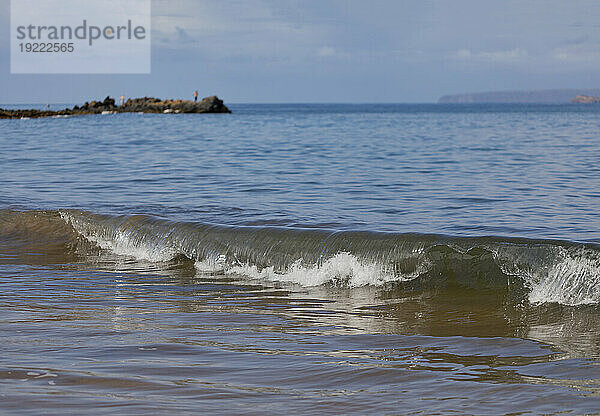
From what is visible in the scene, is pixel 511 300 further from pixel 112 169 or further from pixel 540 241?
pixel 112 169

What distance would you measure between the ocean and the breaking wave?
0.02 meters

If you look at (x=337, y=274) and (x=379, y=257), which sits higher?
(x=379, y=257)

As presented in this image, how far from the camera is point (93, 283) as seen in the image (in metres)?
7.96

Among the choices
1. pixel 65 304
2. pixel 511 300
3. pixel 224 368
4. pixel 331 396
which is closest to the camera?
pixel 331 396

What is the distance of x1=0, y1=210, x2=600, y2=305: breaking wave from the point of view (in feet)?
24.6

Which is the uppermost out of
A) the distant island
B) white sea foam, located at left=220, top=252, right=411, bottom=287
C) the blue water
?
the distant island

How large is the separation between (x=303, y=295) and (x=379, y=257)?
1.38m

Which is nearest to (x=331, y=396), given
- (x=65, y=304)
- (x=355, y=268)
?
(x=65, y=304)

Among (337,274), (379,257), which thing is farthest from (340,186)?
(337,274)

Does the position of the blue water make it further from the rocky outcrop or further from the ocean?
the rocky outcrop

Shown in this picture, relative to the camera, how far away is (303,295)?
7.51 meters

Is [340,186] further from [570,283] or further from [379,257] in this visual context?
[570,283]

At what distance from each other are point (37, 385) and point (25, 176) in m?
14.5

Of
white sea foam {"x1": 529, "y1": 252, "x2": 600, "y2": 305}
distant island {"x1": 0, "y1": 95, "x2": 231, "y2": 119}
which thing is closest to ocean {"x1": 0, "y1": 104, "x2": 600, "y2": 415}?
white sea foam {"x1": 529, "y1": 252, "x2": 600, "y2": 305}
